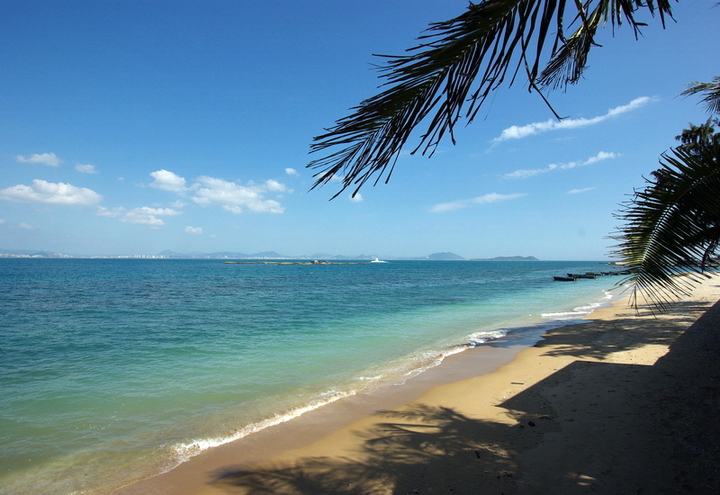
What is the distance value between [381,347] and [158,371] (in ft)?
20.1

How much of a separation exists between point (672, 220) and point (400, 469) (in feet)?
12.6

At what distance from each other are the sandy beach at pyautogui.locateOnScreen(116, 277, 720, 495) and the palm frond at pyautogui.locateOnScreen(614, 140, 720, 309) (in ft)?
6.99

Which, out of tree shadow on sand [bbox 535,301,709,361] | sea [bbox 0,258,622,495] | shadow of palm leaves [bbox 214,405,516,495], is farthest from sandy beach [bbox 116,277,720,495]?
tree shadow on sand [bbox 535,301,709,361]

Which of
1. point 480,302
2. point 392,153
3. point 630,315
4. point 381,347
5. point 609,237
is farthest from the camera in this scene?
point 480,302

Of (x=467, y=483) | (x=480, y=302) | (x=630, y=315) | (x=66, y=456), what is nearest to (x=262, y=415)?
(x=66, y=456)

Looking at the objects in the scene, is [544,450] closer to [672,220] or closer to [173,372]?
[672,220]

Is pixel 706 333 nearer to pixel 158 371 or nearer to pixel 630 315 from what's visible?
pixel 630 315

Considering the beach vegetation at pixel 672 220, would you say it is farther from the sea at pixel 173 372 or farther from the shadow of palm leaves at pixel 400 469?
the sea at pixel 173 372

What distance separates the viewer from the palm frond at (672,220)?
3.00 metres

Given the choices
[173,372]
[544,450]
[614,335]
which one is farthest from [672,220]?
[614,335]

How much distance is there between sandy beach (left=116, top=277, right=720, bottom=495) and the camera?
3941 millimetres

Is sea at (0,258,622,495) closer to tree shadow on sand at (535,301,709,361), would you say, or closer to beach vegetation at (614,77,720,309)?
tree shadow on sand at (535,301,709,361)

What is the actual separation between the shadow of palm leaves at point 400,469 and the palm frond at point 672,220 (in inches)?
105

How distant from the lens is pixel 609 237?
3.36 metres
